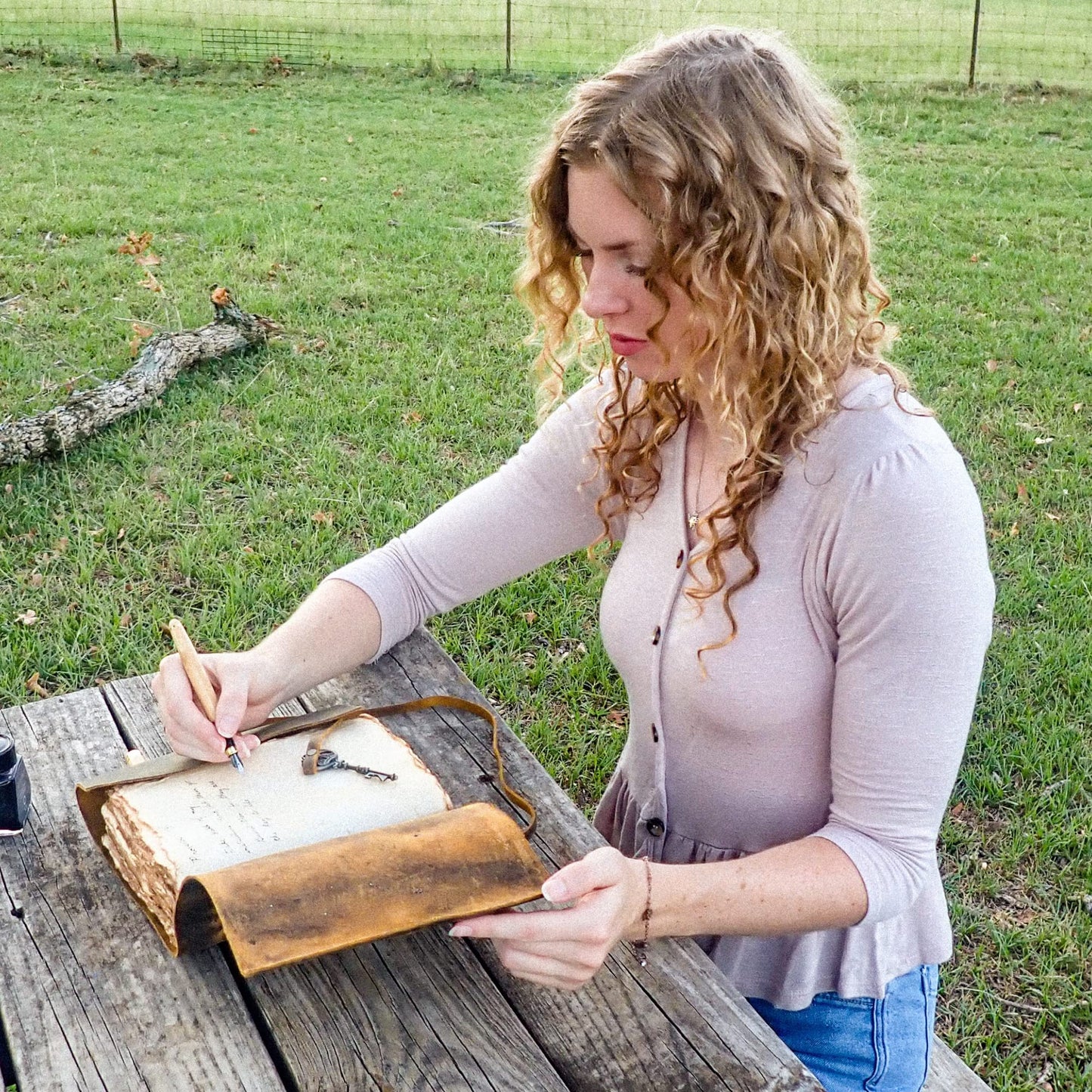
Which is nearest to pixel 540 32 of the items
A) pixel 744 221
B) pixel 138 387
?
pixel 138 387

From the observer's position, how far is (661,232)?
1598 millimetres

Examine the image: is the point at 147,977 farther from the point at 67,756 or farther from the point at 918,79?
the point at 918,79

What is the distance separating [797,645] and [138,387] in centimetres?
392

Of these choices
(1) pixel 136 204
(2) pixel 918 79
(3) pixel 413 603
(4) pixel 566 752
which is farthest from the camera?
(2) pixel 918 79

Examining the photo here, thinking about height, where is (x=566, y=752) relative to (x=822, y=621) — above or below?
below

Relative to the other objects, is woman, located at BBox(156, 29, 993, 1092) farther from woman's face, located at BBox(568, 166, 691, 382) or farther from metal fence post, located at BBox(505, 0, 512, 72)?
metal fence post, located at BBox(505, 0, 512, 72)

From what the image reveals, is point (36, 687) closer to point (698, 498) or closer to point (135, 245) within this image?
point (698, 498)

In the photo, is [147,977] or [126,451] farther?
[126,451]

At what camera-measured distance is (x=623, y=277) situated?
5.50 ft

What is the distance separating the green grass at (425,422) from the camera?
3.17m

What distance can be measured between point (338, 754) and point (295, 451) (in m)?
3.29

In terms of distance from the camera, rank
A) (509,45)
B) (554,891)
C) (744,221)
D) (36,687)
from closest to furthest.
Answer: (554,891) < (744,221) < (36,687) < (509,45)

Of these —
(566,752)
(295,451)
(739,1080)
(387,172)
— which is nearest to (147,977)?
(739,1080)

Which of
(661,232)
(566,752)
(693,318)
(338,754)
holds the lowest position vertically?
(566,752)
